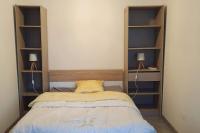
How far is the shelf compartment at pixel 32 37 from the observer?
13.1 feet

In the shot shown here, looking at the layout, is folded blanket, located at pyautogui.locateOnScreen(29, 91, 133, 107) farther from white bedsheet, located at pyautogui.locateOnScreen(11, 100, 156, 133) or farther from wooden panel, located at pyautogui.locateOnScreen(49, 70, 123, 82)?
wooden panel, located at pyautogui.locateOnScreen(49, 70, 123, 82)

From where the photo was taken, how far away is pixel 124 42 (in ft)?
13.0

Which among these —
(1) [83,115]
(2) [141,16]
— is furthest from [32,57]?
(2) [141,16]

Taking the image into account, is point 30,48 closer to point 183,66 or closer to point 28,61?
point 28,61

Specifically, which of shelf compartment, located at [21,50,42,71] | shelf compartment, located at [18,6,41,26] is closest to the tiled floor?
shelf compartment, located at [21,50,42,71]

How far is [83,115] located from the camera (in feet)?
8.52

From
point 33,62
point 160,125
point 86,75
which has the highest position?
point 33,62

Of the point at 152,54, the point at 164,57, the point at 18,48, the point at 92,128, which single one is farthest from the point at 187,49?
the point at 18,48

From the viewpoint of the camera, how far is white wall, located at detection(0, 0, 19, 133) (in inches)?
124

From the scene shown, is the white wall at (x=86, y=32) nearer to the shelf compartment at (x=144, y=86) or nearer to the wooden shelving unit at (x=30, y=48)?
the wooden shelving unit at (x=30, y=48)

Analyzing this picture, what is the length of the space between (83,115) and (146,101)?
6.54ft

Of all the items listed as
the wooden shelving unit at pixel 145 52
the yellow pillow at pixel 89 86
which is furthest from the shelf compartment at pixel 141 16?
the yellow pillow at pixel 89 86

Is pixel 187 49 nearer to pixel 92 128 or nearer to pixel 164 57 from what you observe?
pixel 164 57

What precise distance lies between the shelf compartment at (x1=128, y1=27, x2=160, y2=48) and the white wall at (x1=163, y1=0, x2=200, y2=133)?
0.52 meters
